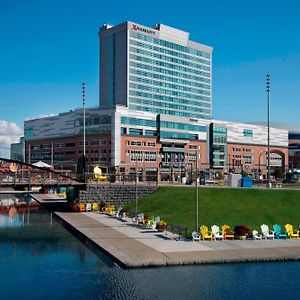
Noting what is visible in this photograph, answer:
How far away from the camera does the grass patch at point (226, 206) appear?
4672 cm

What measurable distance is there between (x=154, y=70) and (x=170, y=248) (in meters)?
132

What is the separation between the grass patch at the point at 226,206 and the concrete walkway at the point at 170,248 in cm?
493

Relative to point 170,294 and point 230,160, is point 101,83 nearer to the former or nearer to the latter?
point 230,160

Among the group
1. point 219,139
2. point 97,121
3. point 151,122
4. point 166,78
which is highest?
point 166,78

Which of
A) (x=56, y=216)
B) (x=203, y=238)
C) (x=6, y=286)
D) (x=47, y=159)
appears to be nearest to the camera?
(x=6, y=286)

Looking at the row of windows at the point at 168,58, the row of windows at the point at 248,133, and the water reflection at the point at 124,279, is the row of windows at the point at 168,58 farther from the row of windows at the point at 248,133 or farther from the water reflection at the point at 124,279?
the water reflection at the point at 124,279

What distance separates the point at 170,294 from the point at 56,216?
3874cm

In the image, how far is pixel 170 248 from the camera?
33.8m

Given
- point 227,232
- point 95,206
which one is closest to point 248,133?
point 95,206

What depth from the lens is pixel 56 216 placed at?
60.0 meters

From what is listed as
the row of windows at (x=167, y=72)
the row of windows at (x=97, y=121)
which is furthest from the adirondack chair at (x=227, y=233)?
the row of windows at (x=167, y=72)

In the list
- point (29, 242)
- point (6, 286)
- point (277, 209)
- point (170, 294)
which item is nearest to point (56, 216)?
point (29, 242)

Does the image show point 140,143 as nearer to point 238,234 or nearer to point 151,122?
point 151,122

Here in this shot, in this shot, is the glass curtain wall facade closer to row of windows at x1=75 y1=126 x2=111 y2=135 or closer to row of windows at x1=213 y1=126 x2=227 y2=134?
row of windows at x1=213 y1=126 x2=227 y2=134
